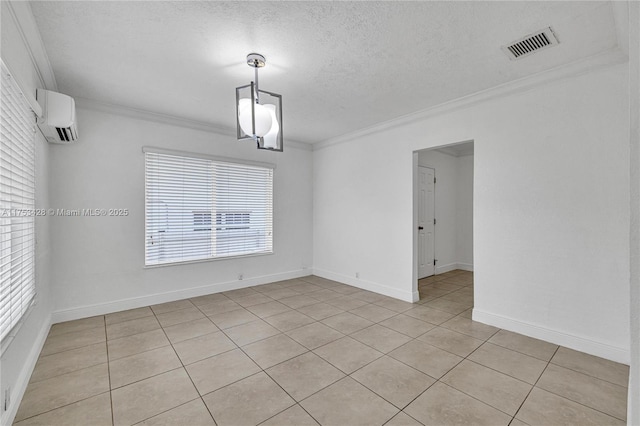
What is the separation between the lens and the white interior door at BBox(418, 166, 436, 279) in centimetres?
558

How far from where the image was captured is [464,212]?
6449mm

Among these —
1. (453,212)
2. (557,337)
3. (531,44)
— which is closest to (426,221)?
(453,212)

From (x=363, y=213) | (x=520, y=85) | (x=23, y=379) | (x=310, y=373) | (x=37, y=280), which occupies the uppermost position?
(x=520, y=85)

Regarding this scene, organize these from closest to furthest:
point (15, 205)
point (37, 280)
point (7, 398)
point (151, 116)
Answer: point (7, 398)
point (15, 205)
point (37, 280)
point (151, 116)

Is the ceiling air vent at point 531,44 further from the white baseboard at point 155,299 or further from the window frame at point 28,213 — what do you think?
the white baseboard at point 155,299

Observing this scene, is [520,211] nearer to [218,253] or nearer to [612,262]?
[612,262]

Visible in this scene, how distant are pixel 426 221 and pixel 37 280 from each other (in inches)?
223

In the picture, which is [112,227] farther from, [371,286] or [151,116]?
[371,286]

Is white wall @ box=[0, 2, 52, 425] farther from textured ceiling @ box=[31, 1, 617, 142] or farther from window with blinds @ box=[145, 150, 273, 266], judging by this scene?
window with blinds @ box=[145, 150, 273, 266]

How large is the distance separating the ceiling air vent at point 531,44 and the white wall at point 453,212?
11.2 feet

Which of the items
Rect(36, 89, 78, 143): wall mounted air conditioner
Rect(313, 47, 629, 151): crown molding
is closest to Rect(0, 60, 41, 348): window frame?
Rect(36, 89, 78, 143): wall mounted air conditioner

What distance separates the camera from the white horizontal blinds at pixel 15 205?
1.82 m

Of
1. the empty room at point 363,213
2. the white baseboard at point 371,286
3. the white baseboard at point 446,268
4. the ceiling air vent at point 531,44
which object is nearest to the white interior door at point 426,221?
the white baseboard at point 446,268

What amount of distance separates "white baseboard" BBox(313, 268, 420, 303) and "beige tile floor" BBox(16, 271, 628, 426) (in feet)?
1.71
